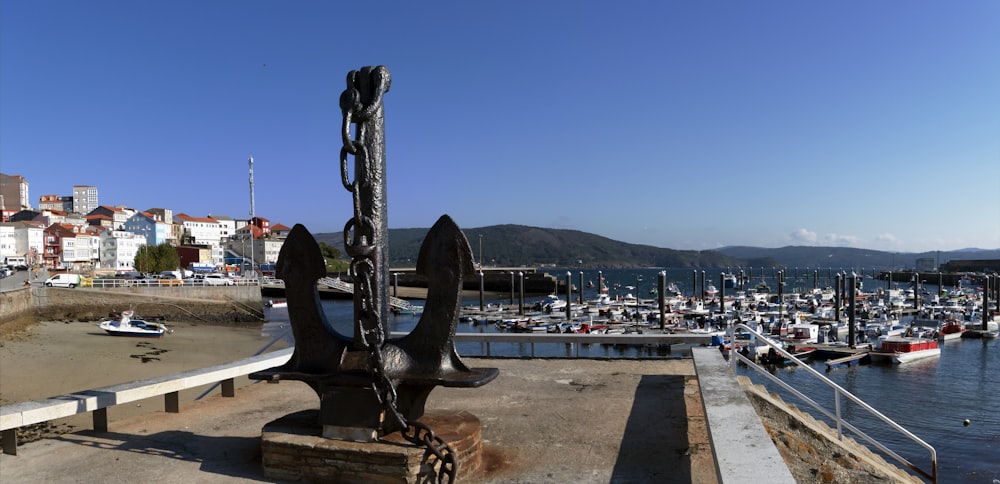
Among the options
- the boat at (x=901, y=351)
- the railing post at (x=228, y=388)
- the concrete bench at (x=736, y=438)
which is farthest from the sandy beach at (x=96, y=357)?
the boat at (x=901, y=351)

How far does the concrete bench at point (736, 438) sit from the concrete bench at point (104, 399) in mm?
4983

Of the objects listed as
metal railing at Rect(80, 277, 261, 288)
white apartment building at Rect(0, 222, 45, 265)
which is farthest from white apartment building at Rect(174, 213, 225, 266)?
metal railing at Rect(80, 277, 261, 288)

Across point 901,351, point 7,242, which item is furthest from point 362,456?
point 7,242

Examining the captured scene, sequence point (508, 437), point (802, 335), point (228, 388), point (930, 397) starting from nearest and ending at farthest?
point (508, 437)
point (228, 388)
point (930, 397)
point (802, 335)

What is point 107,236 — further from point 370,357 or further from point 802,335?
point 370,357

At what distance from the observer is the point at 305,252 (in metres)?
5.27

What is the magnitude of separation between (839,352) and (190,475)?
32.0 meters

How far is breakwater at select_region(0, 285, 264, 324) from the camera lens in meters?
38.4

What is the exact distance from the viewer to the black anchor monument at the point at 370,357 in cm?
466

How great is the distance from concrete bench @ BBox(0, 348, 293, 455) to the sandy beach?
5931 millimetres

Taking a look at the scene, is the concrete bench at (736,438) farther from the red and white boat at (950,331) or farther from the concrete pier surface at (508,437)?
the red and white boat at (950,331)

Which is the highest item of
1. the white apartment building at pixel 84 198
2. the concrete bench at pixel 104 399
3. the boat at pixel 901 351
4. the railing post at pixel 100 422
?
the white apartment building at pixel 84 198

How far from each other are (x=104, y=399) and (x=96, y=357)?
21217 mm

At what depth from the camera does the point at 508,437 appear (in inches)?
228
